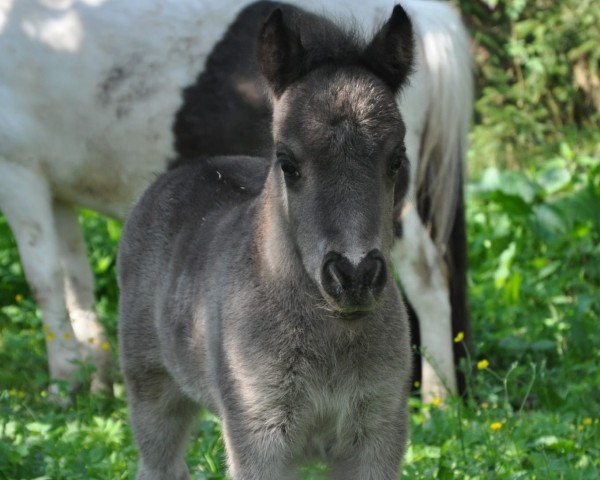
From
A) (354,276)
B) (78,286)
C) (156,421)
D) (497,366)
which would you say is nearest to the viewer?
(354,276)

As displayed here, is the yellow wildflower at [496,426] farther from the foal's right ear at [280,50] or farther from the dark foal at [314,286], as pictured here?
the foal's right ear at [280,50]

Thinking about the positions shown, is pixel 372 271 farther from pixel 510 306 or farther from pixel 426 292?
pixel 510 306

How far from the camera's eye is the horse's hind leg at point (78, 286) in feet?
20.5

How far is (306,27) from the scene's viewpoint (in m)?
3.45

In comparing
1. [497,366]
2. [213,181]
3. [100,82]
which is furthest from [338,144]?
[497,366]

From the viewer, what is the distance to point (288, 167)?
3.15 meters

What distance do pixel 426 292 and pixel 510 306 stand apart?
4.02 feet

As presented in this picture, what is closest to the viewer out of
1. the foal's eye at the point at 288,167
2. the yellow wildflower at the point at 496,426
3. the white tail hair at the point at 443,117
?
the foal's eye at the point at 288,167

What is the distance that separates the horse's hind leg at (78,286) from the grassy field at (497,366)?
269mm

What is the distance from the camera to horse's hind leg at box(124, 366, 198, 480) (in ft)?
13.5

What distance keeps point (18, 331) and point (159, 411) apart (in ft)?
10.7

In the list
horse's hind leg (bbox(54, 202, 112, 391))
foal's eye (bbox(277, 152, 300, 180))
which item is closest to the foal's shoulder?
foal's eye (bbox(277, 152, 300, 180))

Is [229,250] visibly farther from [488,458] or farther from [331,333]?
[488,458]

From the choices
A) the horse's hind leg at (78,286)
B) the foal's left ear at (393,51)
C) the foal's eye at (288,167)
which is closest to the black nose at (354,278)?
the foal's eye at (288,167)
